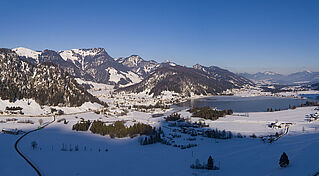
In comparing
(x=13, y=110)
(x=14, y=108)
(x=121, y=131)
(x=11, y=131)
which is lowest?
(x=121, y=131)

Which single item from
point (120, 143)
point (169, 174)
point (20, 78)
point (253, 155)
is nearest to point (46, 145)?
point (120, 143)

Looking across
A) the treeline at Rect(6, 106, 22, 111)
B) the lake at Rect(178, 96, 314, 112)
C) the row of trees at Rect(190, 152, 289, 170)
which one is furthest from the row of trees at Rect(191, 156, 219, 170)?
the lake at Rect(178, 96, 314, 112)

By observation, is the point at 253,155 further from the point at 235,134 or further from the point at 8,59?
the point at 8,59

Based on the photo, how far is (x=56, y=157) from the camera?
41.1 meters

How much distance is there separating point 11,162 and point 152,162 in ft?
76.3

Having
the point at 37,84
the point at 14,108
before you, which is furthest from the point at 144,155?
the point at 37,84

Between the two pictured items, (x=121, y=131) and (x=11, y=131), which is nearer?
(x=11, y=131)

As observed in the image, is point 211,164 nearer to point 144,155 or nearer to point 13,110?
point 144,155

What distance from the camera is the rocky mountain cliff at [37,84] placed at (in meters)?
105

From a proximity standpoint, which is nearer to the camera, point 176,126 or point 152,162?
point 152,162

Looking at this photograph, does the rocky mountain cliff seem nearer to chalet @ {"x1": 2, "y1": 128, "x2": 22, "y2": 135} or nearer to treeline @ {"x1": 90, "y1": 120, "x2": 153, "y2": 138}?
chalet @ {"x1": 2, "y1": 128, "x2": 22, "y2": 135}

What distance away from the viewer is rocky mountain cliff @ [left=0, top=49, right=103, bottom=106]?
105m

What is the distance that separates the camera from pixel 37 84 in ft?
383

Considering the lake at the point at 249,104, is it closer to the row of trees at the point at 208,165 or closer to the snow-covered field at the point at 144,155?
the snow-covered field at the point at 144,155
